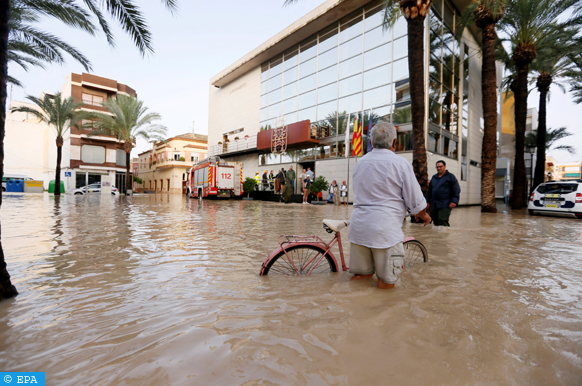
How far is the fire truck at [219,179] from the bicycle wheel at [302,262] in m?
19.9

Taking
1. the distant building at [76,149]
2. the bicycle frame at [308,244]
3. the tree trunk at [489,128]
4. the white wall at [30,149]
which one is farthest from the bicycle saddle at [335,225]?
the white wall at [30,149]

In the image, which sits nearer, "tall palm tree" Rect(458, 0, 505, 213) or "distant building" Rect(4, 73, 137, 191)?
"tall palm tree" Rect(458, 0, 505, 213)

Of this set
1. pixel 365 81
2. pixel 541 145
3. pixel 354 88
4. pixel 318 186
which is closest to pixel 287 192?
pixel 318 186

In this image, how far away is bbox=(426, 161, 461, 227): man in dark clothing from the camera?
6.85 meters

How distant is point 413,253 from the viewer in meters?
4.05

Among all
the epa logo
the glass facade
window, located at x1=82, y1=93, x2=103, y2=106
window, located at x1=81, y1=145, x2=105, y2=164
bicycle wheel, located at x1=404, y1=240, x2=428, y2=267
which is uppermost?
window, located at x1=82, y1=93, x2=103, y2=106

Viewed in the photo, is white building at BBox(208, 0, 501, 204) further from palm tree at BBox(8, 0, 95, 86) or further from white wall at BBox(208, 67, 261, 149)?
palm tree at BBox(8, 0, 95, 86)

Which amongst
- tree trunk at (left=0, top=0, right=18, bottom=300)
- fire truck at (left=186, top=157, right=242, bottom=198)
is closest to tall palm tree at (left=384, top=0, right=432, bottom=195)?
tree trunk at (left=0, top=0, right=18, bottom=300)

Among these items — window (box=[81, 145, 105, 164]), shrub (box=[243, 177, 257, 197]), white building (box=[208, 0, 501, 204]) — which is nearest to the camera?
white building (box=[208, 0, 501, 204])

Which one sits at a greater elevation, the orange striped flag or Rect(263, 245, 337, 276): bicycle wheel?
the orange striped flag

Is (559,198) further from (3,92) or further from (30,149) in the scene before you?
(30,149)

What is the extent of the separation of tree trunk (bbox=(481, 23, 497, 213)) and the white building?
10.6ft

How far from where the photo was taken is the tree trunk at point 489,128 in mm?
13766

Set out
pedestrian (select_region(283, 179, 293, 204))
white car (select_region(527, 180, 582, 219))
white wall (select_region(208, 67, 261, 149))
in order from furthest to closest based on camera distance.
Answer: white wall (select_region(208, 67, 261, 149)) < pedestrian (select_region(283, 179, 293, 204)) < white car (select_region(527, 180, 582, 219))
